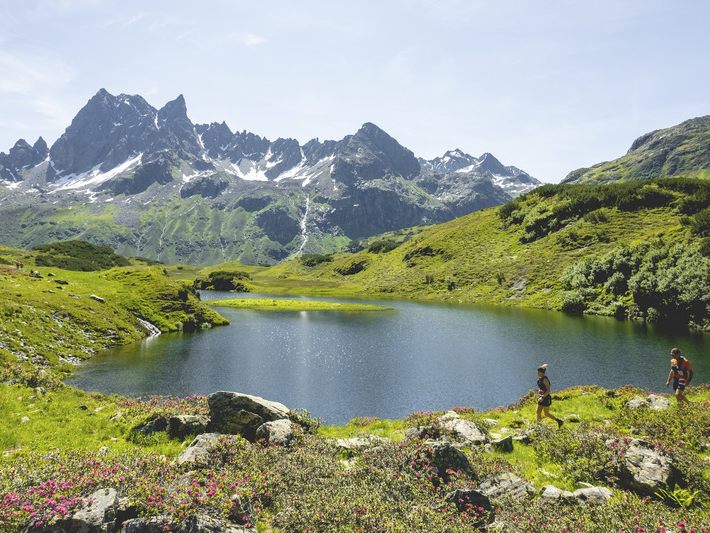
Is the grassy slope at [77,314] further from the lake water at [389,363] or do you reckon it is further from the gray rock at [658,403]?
the gray rock at [658,403]

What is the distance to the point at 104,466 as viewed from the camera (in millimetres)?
14047

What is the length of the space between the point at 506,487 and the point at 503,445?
226 inches

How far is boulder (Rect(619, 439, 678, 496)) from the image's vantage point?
15.2m

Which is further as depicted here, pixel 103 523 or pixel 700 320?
pixel 700 320

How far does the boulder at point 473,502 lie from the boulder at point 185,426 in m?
13.7

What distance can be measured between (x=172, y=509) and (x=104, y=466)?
183 inches

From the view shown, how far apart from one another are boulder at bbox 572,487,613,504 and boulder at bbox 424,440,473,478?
3924 millimetres

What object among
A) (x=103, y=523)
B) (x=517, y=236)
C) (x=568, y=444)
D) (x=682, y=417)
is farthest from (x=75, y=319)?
(x=517, y=236)

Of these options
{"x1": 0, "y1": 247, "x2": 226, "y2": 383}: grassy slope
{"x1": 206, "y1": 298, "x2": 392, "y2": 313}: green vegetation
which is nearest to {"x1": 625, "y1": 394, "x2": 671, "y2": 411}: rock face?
{"x1": 0, "y1": 247, "x2": 226, "y2": 383}: grassy slope

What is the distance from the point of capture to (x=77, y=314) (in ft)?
191

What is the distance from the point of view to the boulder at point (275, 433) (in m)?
19.3

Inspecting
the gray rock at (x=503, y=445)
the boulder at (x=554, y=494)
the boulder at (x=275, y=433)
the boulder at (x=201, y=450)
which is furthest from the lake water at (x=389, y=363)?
the boulder at (x=554, y=494)

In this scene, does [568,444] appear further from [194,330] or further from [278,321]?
[278,321]

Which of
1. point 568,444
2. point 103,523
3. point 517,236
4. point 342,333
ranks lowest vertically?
point 342,333
